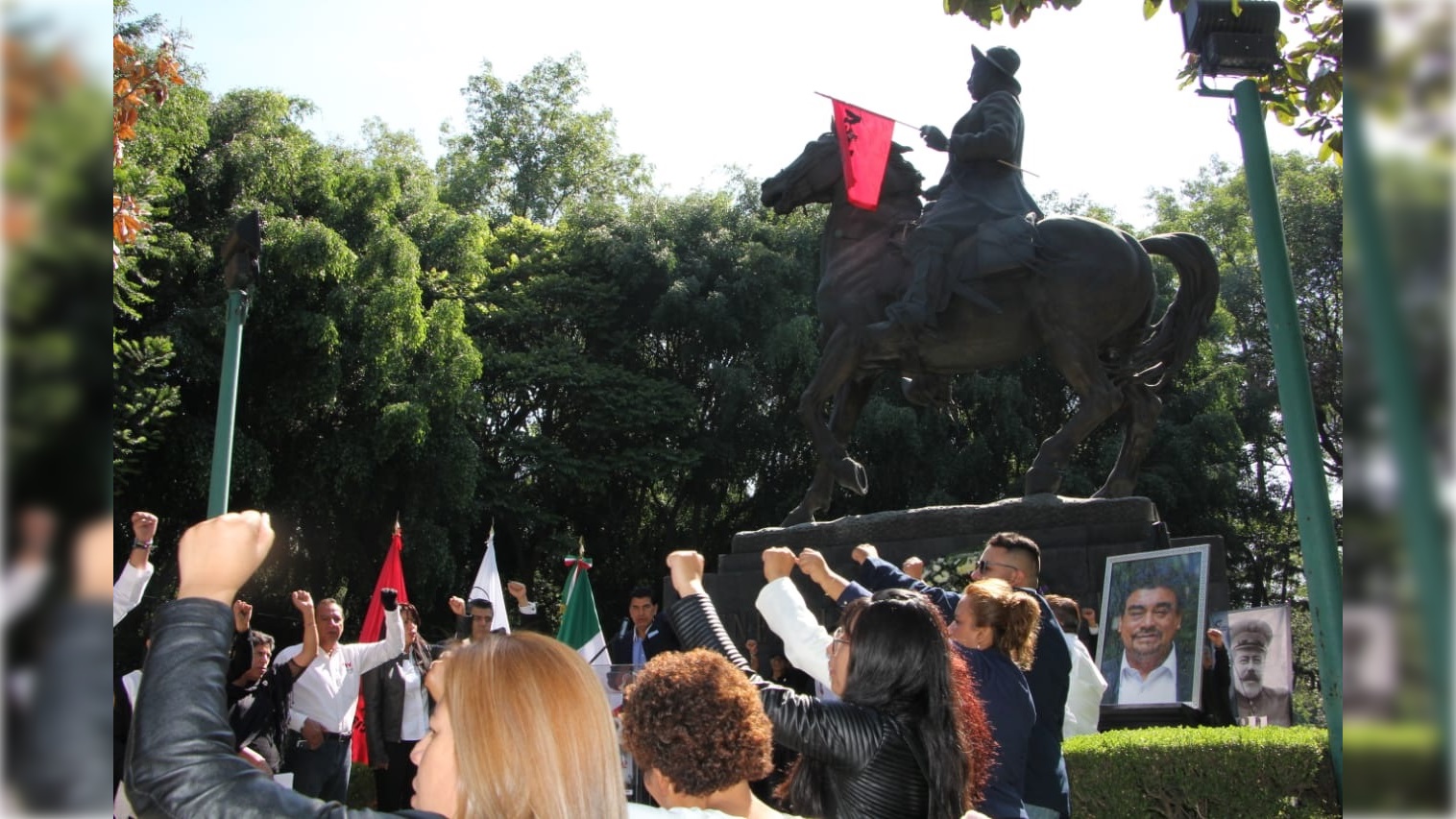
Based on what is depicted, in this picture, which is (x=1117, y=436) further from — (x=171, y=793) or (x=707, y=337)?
(x=171, y=793)

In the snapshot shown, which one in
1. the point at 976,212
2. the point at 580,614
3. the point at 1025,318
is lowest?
the point at 580,614

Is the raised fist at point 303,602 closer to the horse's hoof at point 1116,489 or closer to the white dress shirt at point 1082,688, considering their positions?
the white dress shirt at point 1082,688

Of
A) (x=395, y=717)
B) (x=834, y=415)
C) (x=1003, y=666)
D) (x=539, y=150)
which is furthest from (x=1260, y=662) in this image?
(x=539, y=150)

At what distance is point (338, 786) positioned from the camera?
24.0ft

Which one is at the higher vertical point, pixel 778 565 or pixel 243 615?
pixel 778 565

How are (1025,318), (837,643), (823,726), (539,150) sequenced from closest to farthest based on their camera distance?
(823,726), (837,643), (1025,318), (539,150)

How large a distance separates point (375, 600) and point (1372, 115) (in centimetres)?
1018

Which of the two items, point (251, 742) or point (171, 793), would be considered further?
point (251, 742)

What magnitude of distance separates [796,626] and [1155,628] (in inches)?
215

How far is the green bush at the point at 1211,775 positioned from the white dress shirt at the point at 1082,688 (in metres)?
0.84

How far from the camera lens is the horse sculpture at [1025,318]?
960 centimetres

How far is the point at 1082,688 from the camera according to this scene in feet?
16.0

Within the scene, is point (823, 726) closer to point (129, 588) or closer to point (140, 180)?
point (129, 588)

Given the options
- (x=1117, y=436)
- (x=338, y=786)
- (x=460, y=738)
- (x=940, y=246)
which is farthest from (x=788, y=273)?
(x=460, y=738)
